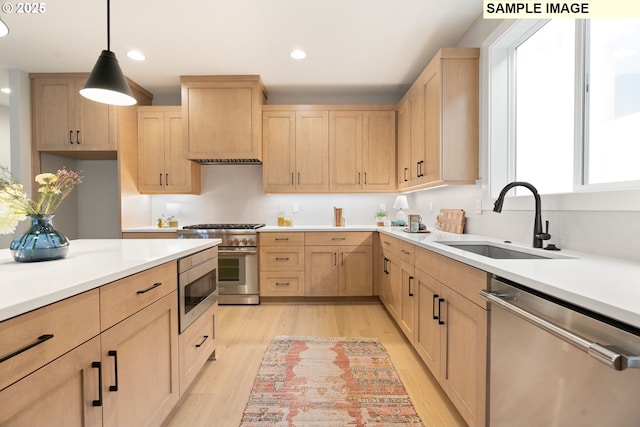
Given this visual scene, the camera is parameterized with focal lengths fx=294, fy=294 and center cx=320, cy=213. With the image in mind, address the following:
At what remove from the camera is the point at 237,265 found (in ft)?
11.4

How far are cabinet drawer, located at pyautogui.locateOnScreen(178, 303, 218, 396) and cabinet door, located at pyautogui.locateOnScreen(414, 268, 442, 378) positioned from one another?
4.74 ft

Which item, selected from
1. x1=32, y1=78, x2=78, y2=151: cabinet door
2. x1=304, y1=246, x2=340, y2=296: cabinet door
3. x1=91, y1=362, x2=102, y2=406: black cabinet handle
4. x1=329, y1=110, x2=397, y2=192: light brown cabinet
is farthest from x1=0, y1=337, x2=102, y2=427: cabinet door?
x1=32, y1=78, x2=78, y2=151: cabinet door

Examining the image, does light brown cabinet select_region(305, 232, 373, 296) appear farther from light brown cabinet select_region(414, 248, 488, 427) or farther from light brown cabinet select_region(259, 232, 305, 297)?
light brown cabinet select_region(414, 248, 488, 427)

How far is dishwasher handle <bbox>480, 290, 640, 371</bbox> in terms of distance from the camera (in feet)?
2.08

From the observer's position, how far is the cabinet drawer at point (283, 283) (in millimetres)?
3486

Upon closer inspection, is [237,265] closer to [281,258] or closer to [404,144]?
[281,258]

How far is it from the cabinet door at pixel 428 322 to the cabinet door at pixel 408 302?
3.0 inches

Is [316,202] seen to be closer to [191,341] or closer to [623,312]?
[191,341]

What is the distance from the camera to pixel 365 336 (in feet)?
8.52

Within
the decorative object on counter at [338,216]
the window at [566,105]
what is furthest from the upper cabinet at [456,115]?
the decorative object on counter at [338,216]

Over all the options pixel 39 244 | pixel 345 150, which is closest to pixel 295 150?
pixel 345 150

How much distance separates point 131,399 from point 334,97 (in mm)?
3835

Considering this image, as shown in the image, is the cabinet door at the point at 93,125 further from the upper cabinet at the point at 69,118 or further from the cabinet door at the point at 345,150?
the cabinet door at the point at 345,150

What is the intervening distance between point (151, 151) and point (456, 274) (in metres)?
3.84
